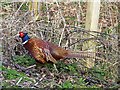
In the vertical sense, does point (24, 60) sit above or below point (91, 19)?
below

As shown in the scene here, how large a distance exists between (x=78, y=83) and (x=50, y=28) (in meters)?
0.44

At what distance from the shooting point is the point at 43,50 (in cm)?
204

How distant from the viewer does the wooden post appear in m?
2.09

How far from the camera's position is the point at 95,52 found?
7.00 feet

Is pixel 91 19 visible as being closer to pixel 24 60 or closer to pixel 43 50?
pixel 43 50

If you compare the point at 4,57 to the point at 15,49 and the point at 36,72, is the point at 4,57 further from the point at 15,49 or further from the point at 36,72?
the point at 36,72

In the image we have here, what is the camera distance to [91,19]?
2.11 metres

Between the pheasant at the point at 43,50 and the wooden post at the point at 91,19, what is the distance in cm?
11

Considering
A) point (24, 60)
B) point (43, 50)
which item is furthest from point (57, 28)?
point (24, 60)

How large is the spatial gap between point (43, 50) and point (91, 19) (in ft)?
1.32

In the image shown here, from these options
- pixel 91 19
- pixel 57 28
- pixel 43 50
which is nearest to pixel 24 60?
pixel 43 50

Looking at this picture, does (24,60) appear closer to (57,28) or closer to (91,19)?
(57,28)

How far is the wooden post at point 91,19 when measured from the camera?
2094 mm

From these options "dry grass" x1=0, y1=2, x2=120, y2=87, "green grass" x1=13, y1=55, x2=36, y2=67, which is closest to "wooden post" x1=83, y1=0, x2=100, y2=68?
"dry grass" x1=0, y1=2, x2=120, y2=87
